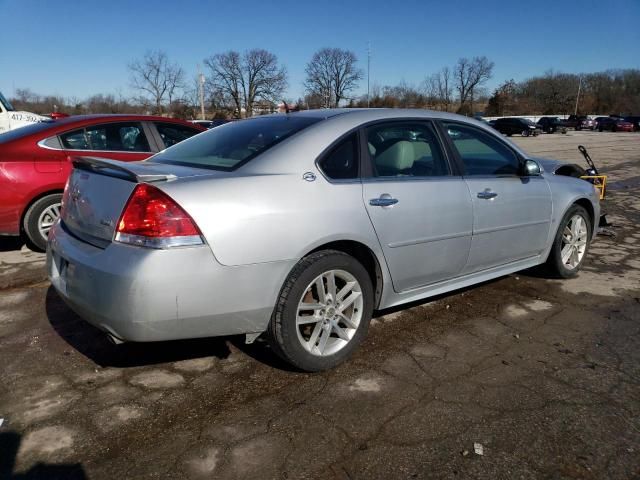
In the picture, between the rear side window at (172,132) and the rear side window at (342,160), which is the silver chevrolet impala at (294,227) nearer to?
the rear side window at (342,160)

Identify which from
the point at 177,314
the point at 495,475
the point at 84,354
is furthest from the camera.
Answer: the point at 84,354

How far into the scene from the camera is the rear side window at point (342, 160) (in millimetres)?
2842

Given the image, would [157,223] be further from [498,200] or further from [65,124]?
[65,124]

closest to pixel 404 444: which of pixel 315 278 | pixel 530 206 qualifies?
pixel 315 278

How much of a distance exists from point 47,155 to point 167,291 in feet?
12.4

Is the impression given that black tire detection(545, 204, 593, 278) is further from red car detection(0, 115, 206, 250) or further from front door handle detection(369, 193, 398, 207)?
red car detection(0, 115, 206, 250)

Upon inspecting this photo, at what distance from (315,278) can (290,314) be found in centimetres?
24

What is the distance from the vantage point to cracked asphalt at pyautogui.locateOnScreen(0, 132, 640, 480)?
6.98 feet

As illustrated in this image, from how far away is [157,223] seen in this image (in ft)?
7.55

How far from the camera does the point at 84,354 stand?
3.11m

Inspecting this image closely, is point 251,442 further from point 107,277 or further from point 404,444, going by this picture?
point 107,277

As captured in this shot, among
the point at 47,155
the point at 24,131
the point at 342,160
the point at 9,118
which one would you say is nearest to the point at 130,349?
the point at 342,160

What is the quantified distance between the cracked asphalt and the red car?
4.84ft

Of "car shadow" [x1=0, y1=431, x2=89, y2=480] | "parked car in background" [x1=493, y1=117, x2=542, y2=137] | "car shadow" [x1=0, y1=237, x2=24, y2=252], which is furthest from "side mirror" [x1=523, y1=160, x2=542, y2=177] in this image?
"parked car in background" [x1=493, y1=117, x2=542, y2=137]
